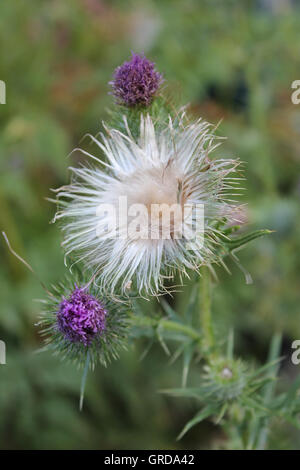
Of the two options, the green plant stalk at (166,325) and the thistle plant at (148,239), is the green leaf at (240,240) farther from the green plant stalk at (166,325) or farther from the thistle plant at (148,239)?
the green plant stalk at (166,325)

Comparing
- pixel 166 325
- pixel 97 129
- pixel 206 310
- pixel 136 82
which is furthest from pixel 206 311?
pixel 97 129

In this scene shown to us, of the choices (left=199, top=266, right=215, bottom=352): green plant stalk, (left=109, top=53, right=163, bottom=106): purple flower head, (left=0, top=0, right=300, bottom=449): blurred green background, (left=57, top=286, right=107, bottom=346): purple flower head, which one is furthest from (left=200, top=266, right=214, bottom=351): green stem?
(left=0, top=0, right=300, bottom=449): blurred green background

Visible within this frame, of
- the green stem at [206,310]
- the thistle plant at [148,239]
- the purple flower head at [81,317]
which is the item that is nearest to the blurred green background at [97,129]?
the green stem at [206,310]

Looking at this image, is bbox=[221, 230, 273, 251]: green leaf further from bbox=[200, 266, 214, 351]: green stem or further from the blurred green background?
the blurred green background

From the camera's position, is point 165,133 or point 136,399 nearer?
point 165,133

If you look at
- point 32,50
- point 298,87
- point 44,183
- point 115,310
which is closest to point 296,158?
point 298,87

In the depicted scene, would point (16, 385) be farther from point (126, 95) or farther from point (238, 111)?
point (238, 111)
